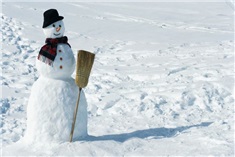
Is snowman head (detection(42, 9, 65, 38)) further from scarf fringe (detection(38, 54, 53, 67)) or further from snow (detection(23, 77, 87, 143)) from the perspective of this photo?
snow (detection(23, 77, 87, 143))

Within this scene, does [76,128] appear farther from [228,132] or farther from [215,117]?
[215,117]

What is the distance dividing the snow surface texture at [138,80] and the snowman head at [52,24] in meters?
1.29

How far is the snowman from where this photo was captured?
Result: 4.85 meters

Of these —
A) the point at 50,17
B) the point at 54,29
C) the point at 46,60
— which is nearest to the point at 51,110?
the point at 46,60

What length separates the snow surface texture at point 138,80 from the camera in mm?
5309

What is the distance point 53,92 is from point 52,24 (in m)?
0.79

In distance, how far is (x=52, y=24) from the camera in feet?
16.1

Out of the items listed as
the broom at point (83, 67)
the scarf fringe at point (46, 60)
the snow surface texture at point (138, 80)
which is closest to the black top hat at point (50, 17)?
the scarf fringe at point (46, 60)

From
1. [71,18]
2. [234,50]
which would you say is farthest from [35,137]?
[71,18]

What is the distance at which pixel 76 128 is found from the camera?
5.01 meters

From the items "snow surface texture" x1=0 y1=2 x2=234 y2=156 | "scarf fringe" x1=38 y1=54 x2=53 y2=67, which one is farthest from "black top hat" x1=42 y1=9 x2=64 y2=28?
"snow surface texture" x1=0 y1=2 x2=234 y2=156

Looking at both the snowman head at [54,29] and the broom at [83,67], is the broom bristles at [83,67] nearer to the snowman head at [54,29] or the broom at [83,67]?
the broom at [83,67]

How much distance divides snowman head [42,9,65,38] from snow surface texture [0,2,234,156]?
129cm

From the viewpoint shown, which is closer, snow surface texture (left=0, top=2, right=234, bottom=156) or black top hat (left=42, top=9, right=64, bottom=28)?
black top hat (left=42, top=9, right=64, bottom=28)
